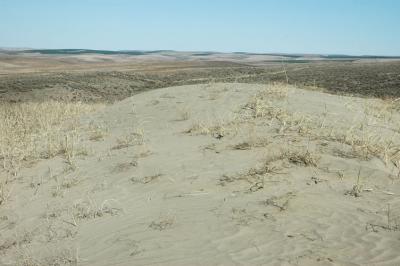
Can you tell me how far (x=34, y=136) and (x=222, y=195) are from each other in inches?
230

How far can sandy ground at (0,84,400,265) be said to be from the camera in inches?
181

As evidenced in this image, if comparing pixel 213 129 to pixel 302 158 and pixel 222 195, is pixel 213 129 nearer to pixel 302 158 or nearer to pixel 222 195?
pixel 302 158

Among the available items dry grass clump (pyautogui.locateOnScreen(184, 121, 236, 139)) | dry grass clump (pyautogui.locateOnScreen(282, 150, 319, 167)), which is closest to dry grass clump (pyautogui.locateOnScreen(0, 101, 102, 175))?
dry grass clump (pyautogui.locateOnScreen(184, 121, 236, 139))

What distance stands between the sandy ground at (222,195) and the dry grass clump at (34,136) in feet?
1.31

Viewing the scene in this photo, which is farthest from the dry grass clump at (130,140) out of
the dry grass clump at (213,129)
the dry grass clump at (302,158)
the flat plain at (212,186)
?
the dry grass clump at (302,158)

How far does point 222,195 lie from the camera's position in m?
5.89

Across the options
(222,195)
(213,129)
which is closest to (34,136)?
(213,129)

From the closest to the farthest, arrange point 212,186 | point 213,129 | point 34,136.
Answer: point 212,186, point 213,129, point 34,136

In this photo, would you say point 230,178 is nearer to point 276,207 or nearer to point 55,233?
point 276,207

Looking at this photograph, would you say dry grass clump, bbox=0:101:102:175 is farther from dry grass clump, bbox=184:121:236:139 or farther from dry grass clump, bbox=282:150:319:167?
dry grass clump, bbox=282:150:319:167

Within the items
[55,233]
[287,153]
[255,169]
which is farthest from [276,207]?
[55,233]

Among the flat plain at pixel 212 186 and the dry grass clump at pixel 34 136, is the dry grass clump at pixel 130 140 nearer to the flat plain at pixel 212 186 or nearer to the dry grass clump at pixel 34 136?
the flat plain at pixel 212 186

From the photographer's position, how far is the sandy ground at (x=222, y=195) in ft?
15.1

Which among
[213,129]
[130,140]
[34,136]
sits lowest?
[34,136]
